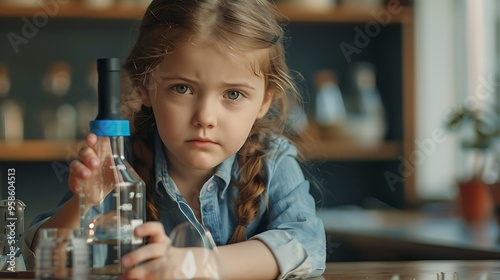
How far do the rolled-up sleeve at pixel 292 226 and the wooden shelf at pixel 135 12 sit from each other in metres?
1.66

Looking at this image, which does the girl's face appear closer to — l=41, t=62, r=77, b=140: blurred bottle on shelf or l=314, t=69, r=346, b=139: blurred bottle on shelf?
l=41, t=62, r=77, b=140: blurred bottle on shelf

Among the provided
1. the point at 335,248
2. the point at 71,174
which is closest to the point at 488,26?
the point at 335,248

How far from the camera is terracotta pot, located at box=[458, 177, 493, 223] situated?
2.62 meters

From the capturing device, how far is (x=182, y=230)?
739 millimetres

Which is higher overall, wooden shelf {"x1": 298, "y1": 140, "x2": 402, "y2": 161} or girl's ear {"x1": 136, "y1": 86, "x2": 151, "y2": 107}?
girl's ear {"x1": 136, "y1": 86, "x2": 151, "y2": 107}

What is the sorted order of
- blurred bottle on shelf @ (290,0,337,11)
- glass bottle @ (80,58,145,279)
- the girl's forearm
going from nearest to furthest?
glass bottle @ (80,58,145,279), the girl's forearm, blurred bottle on shelf @ (290,0,337,11)

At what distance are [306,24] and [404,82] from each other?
406 millimetres

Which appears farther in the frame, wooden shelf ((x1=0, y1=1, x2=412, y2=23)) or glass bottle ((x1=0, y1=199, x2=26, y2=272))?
wooden shelf ((x1=0, y1=1, x2=412, y2=23))

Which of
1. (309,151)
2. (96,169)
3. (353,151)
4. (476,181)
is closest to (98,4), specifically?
(309,151)

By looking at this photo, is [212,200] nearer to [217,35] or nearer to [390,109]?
[217,35]

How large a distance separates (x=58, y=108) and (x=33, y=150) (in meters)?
0.18

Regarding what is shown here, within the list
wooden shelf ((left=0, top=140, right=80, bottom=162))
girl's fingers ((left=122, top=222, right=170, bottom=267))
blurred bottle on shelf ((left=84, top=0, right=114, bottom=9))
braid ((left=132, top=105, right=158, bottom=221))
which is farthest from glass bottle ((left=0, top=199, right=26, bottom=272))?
blurred bottle on shelf ((left=84, top=0, right=114, bottom=9))

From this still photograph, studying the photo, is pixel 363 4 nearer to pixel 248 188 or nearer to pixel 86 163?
pixel 248 188

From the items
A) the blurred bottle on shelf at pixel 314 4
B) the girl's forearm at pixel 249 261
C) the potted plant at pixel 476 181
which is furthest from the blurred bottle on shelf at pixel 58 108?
the girl's forearm at pixel 249 261
